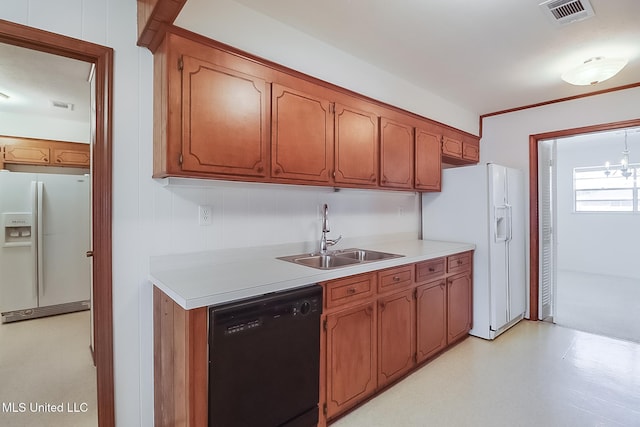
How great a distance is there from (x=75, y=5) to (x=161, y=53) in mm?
432

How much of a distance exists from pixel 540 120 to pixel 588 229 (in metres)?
3.79

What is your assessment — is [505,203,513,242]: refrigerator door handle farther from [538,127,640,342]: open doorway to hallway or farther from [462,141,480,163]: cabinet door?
[462,141,480,163]: cabinet door

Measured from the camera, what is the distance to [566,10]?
6.16 feet

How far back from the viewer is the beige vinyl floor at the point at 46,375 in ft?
6.23

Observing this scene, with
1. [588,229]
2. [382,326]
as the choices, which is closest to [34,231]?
[382,326]

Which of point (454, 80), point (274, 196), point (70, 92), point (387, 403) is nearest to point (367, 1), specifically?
point (274, 196)

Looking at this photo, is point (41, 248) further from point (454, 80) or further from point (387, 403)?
point (454, 80)

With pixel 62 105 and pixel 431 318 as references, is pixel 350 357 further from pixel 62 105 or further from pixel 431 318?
pixel 62 105

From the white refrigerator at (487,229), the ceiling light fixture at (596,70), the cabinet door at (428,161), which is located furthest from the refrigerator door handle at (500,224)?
the ceiling light fixture at (596,70)

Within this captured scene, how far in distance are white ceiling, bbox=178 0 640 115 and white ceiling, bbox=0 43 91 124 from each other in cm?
144

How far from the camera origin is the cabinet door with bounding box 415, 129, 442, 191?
292 centimetres

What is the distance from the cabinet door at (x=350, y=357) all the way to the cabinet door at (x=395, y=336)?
0.08m

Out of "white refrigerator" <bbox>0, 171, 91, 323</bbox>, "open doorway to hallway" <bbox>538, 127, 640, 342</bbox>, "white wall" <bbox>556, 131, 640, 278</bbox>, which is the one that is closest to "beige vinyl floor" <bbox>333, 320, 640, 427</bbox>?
"open doorway to hallway" <bbox>538, 127, 640, 342</bbox>

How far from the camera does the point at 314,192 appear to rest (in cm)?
245
